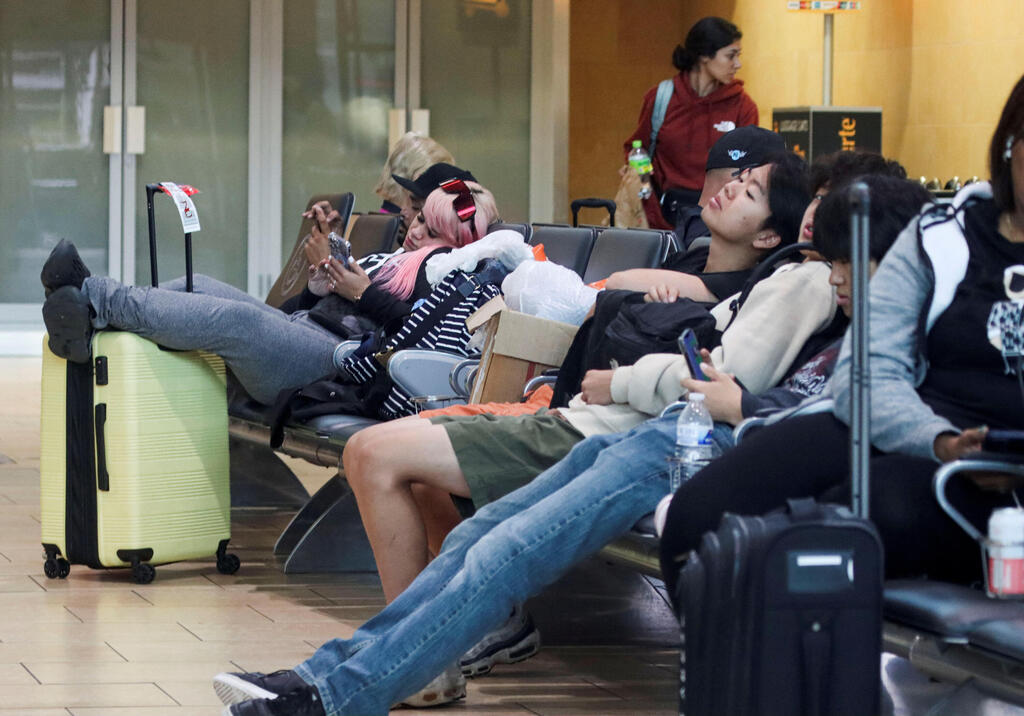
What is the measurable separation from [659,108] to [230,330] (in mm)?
3488

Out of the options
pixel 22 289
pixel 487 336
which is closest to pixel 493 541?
pixel 487 336

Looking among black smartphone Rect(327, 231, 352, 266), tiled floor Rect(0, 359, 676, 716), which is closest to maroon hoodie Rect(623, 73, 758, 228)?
black smartphone Rect(327, 231, 352, 266)

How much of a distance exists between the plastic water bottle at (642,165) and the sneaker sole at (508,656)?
4002mm

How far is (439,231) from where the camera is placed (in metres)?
4.70

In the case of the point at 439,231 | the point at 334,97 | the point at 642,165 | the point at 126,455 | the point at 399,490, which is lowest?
A: the point at 126,455

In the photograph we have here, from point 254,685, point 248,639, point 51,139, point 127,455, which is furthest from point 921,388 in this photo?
point 51,139

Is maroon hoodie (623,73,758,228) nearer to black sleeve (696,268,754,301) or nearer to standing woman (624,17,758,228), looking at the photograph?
standing woman (624,17,758,228)

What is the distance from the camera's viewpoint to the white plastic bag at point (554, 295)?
150 inches

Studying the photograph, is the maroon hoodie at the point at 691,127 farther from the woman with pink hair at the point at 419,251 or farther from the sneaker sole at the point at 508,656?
the sneaker sole at the point at 508,656

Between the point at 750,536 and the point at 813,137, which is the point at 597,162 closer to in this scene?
the point at 813,137

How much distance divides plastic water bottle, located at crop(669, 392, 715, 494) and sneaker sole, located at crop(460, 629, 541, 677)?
835 mm

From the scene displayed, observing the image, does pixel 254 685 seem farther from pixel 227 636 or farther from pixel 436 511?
pixel 227 636

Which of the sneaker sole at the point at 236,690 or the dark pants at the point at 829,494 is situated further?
the sneaker sole at the point at 236,690

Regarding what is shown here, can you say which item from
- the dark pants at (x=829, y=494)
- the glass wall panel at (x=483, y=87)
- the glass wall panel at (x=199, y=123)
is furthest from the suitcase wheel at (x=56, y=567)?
the glass wall panel at (x=483, y=87)
